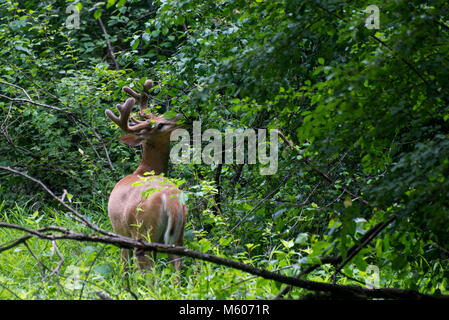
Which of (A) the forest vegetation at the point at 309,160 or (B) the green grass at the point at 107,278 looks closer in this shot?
(A) the forest vegetation at the point at 309,160

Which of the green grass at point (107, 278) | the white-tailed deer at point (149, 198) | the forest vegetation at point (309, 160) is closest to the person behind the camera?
the forest vegetation at point (309, 160)

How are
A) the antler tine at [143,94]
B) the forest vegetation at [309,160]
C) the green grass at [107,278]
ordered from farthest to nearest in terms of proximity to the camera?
the antler tine at [143,94], the green grass at [107,278], the forest vegetation at [309,160]

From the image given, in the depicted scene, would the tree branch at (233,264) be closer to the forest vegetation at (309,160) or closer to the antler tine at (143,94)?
the forest vegetation at (309,160)

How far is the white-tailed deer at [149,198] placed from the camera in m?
4.68

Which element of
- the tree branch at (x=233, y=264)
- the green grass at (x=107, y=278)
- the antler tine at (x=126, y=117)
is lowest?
the green grass at (x=107, y=278)

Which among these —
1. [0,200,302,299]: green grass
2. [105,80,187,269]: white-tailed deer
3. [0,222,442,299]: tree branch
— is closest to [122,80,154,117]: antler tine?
[105,80,187,269]: white-tailed deer

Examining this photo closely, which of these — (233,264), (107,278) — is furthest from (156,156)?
(233,264)

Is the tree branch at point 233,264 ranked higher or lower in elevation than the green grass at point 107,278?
higher

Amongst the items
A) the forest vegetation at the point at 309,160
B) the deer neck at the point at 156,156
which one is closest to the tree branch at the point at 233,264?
the forest vegetation at the point at 309,160

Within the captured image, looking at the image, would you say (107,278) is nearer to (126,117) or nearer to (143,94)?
(126,117)

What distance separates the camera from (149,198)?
15.4ft

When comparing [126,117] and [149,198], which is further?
[126,117]

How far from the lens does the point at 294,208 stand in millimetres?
3775

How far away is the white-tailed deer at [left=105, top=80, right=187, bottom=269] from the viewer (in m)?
4.68
